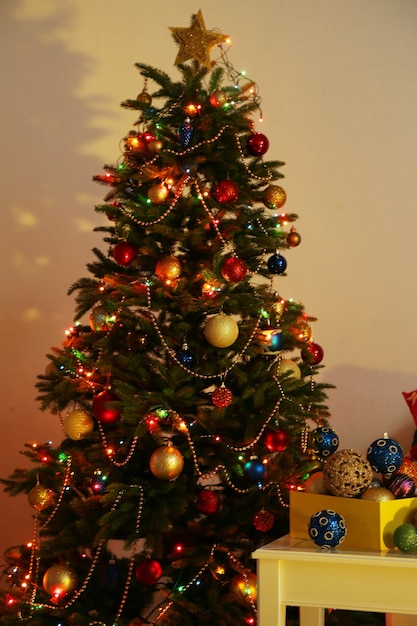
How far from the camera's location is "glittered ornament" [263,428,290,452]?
6.74ft

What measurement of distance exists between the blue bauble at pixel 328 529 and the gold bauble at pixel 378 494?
0.07m

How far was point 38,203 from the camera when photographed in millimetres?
3227

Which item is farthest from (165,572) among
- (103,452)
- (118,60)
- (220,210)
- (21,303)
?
(118,60)

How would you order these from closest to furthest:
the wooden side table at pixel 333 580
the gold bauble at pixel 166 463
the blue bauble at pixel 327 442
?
1. the wooden side table at pixel 333 580
2. the blue bauble at pixel 327 442
3. the gold bauble at pixel 166 463

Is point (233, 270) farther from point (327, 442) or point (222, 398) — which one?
point (327, 442)

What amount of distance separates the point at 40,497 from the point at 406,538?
3.37 feet

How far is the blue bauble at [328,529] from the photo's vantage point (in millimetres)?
1453

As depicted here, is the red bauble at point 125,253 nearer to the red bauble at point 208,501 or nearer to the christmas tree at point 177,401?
the christmas tree at point 177,401

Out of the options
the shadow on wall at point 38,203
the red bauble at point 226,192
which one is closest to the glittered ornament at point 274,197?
the red bauble at point 226,192

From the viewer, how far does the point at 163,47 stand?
325 centimetres

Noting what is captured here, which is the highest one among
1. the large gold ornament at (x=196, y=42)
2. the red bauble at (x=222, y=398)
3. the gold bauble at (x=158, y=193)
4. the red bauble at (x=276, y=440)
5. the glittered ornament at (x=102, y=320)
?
the large gold ornament at (x=196, y=42)

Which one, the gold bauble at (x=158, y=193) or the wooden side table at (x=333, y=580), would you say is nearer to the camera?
the wooden side table at (x=333, y=580)

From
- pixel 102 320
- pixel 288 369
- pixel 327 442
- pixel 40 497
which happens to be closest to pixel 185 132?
pixel 102 320

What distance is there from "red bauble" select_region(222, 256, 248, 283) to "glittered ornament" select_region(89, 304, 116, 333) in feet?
1.01
